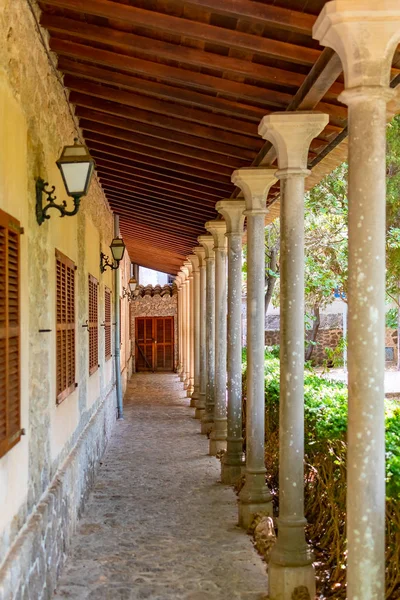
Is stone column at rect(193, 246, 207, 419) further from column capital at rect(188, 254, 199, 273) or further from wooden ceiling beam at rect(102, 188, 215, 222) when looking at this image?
wooden ceiling beam at rect(102, 188, 215, 222)

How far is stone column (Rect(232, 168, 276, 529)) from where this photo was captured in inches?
259

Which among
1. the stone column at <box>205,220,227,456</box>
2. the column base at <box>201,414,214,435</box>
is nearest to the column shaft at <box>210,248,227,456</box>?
the stone column at <box>205,220,227,456</box>

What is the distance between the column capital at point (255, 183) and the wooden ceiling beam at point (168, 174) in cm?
158

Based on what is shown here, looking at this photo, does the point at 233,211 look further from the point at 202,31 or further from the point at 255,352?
the point at 202,31

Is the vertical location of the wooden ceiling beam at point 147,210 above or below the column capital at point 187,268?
above

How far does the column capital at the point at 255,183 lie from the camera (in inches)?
261

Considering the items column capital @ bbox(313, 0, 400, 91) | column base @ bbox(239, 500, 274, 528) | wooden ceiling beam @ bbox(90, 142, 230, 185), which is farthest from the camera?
wooden ceiling beam @ bbox(90, 142, 230, 185)

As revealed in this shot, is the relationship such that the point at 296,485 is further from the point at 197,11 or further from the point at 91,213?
the point at 91,213

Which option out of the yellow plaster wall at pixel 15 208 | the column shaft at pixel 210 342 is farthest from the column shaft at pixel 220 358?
the yellow plaster wall at pixel 15 208

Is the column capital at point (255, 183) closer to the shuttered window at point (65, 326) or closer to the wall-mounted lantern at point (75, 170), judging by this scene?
the shuttered window at point (65, 326)

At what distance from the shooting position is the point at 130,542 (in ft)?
20.3

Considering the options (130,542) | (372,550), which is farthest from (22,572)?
(130,542)

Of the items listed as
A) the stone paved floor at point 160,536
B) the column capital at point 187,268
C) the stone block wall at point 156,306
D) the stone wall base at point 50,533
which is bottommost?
the stone paved floor at point 160,536

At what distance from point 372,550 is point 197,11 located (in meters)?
3.10
